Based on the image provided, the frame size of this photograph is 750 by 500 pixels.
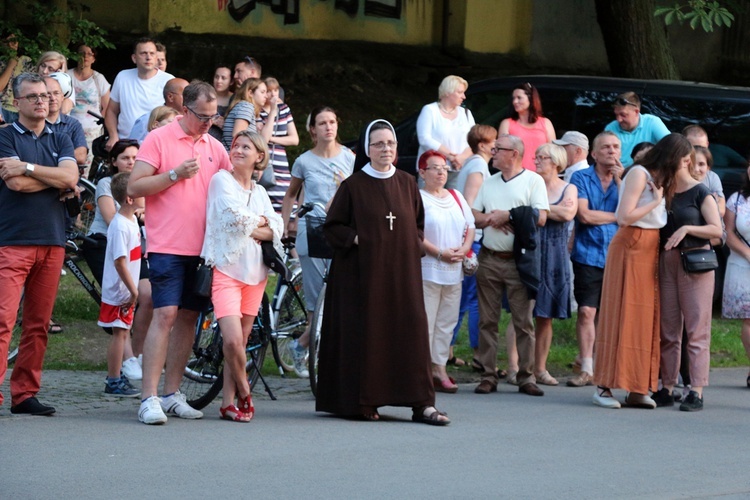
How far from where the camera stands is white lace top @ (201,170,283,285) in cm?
789

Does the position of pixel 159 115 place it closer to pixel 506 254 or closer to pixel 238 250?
pixel 238 250

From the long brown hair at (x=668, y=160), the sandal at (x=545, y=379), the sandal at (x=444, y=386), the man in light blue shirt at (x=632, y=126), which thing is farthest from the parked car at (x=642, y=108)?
the sandal at (x=444, y=386)

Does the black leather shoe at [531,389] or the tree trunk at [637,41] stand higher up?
the tree trunk at [637,41]

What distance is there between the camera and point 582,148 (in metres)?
11.4

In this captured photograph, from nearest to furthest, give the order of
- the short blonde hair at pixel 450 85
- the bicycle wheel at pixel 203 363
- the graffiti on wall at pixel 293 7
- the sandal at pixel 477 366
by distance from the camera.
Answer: the bicycle wheel at pixel 203 363, the sandal at pixel 477 366, the short blonde hair at pixel 450 85, the graffiti on wall at pixel 293 7

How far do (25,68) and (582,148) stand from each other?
5.98 meters

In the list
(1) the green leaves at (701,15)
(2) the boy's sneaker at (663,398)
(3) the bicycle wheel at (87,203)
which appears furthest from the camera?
(1) the green leaves at (701,15)

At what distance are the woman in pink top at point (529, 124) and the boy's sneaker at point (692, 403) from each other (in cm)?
358

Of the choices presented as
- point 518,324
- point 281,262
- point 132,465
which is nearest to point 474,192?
point 518,324

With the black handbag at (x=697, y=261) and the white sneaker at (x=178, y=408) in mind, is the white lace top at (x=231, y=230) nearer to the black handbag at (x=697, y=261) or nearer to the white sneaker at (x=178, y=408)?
the white sneaker at (x=178, y=408)

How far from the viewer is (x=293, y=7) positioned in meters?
23.9

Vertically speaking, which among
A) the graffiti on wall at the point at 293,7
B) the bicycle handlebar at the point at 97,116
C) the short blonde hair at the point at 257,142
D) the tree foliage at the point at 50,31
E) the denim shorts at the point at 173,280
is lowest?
the denim shorts at the point at 173,280

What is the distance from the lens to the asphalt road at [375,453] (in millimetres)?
6543

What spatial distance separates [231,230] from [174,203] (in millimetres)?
413
